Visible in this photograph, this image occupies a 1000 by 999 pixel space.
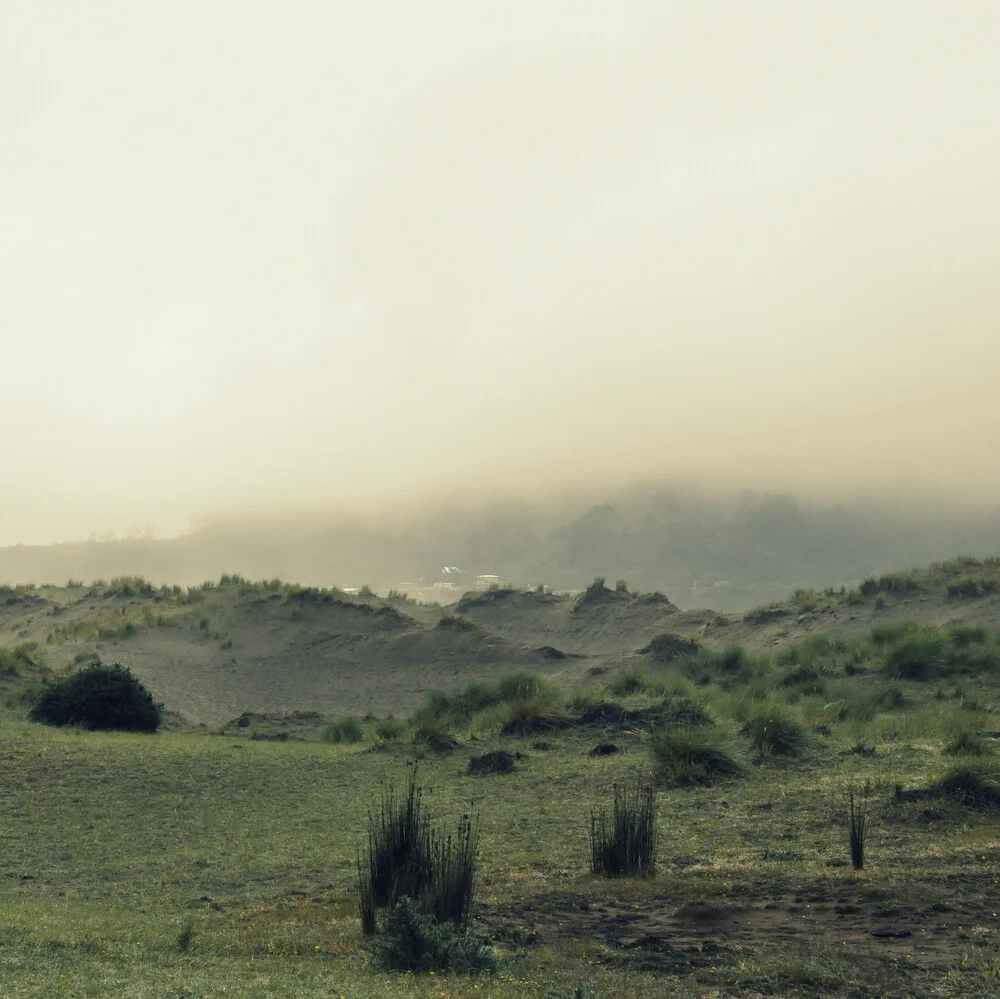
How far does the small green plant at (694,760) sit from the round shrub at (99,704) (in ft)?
61.1

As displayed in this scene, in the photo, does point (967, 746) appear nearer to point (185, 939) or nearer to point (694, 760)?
point (694, 760)

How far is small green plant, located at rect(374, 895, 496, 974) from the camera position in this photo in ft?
29.6

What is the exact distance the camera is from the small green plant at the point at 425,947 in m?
9.01

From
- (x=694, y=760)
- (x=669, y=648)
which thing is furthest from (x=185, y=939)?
(x=669, y=648)

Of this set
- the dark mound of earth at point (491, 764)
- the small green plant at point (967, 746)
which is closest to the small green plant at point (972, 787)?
the small green plant at point (967, 746)

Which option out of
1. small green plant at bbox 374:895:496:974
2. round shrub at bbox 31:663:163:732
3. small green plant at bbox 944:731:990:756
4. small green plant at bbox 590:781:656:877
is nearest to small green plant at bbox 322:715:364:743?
round shrub at bbox 31:663:163:732

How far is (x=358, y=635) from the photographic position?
181 ft

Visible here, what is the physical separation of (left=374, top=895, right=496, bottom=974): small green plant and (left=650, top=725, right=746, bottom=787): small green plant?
10.2m

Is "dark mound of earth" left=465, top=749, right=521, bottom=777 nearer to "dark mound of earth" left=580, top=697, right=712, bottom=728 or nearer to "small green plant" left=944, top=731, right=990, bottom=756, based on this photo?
"dark mound of earth" left=580, top=697, right=712, bottom=728

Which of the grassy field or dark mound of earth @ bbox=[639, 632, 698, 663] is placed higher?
dark mound of earth @ bbox=[639, 632, 698, 663]

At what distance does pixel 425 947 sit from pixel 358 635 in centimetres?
4664

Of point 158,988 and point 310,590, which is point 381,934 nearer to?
point 158,988

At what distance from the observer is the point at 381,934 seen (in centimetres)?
1024

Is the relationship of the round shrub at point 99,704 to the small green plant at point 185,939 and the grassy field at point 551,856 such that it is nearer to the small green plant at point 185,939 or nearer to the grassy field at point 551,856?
the grassy field at point 551,856
